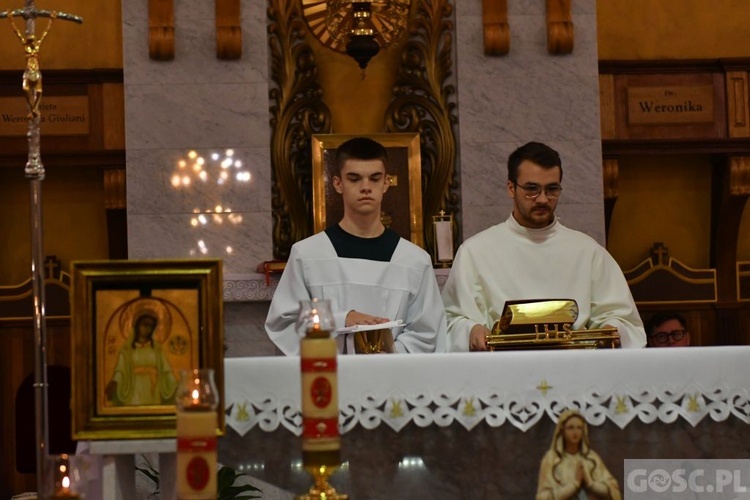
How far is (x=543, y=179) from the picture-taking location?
18.2 feet

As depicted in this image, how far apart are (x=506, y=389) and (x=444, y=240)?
411 centimetres

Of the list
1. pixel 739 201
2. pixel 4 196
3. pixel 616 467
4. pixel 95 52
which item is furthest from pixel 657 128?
pixel 616 467

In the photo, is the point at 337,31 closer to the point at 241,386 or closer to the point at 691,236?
the point at 691,236

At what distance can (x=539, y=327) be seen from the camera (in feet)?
15.3

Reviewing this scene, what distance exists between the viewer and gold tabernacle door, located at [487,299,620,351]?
15.2ft

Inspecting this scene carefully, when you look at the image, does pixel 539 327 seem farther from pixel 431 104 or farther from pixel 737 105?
pixel 737 105

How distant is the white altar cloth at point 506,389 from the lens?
13.5 ft

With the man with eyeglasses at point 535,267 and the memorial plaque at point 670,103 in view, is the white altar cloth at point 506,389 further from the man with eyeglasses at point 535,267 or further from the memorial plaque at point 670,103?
the memorial plaque at point 670,103

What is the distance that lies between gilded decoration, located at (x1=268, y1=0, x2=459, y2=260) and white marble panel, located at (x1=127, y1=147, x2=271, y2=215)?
0.22 meters

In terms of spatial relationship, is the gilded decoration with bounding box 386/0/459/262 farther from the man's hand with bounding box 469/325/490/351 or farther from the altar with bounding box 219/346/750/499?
the altar with bounding box 219/346/750/499

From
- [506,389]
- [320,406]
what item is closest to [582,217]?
[506,389]

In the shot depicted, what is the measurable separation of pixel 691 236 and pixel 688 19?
61.1 inches

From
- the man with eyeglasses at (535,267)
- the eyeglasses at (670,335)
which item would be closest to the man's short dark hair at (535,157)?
the man with eyeglasses at (535,267)

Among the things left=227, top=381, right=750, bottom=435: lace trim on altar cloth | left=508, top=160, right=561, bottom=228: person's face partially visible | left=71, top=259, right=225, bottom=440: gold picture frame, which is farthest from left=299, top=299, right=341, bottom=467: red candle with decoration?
left=508, top=160, right=561, bottom=228: person's face partially visible
